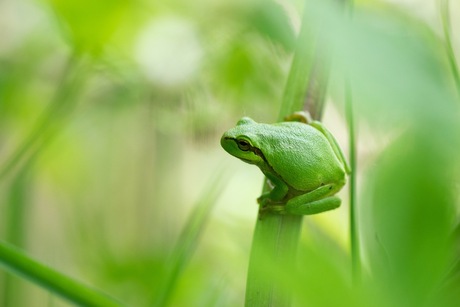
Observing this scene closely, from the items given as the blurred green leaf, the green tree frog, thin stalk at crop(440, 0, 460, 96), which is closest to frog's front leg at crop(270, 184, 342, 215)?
the green tree frog

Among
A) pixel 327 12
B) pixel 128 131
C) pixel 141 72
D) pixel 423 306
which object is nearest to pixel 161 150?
pixel 141 72

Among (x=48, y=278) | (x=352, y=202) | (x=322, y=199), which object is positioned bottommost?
(x=48, y=278)

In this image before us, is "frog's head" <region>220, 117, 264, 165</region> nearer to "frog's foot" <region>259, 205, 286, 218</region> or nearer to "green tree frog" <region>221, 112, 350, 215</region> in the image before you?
"green tree frog" <region>221, 112, 350, 215</region>

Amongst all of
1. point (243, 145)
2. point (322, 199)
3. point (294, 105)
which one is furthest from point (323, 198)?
point (294, 105)

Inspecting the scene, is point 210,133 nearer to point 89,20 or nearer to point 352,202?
point 89,20

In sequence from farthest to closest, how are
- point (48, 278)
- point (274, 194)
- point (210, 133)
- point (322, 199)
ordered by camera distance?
point (210, 133) < point (322, 199) < point (274, 194) < point (48, 278)
